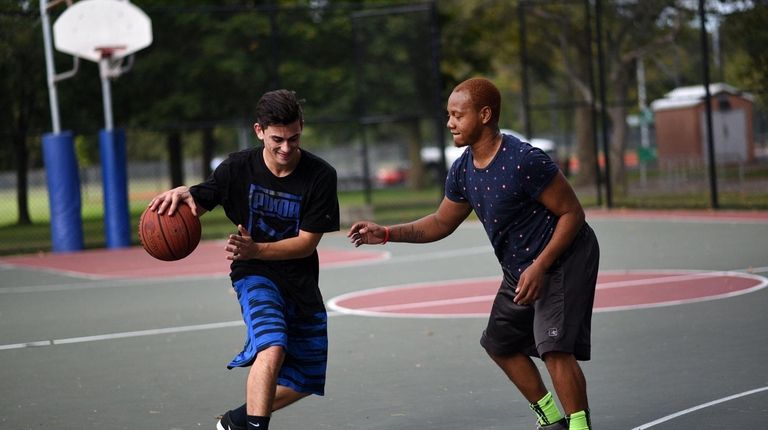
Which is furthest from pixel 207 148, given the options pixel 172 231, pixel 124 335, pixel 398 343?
pixel 172 231

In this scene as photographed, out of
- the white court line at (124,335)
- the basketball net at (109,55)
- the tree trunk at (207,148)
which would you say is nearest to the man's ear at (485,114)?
the white court line at (124,335)

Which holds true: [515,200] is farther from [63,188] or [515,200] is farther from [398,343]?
[63,188]

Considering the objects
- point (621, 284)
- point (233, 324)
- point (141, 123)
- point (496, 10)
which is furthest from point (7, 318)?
point (496, 10)

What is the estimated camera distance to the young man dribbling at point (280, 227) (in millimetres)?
5617

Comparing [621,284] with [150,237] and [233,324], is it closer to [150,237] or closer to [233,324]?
[233,324]

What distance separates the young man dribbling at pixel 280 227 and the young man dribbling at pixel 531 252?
290mm

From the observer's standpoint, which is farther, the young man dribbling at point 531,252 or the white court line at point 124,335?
the white court line at point 124,335

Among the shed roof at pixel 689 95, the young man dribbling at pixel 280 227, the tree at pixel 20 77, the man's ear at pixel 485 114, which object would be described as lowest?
the young man dribbling at pixel 280 227

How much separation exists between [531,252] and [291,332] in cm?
118

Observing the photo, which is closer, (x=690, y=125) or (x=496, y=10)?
(x=690, y=125)

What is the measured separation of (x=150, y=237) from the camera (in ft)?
19.0

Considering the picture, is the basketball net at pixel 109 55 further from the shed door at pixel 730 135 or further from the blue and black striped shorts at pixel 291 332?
the blue and black striped shorts at pixel 291 332

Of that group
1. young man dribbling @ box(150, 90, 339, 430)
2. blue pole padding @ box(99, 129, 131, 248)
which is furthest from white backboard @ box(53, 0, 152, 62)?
young man dribbling @ box(150, 90, 339, 430)

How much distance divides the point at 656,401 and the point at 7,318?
23.4 feet
